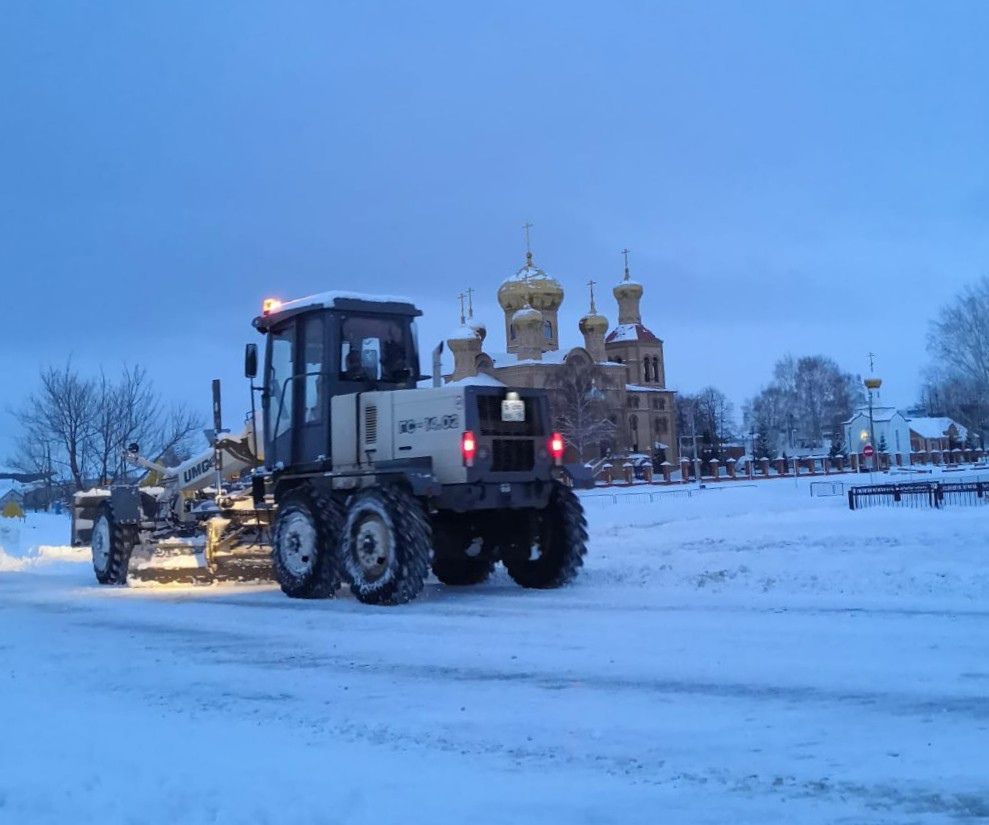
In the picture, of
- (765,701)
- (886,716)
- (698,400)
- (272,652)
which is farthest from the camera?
(698,400)

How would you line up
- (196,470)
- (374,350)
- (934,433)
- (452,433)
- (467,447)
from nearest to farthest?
(467,447) → (452,433) → (374,350) → (196,470) → (934,433)

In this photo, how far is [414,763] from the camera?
19.9 feet

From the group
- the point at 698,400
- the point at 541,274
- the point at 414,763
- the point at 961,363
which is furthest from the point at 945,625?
the point at 698,400

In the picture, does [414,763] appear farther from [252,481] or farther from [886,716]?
[252,481]

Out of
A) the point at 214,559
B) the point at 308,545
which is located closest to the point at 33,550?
the point at 214,559

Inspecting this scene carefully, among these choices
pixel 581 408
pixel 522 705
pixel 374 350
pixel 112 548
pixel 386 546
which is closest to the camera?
pixel 522 705

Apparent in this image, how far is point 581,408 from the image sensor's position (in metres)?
85.9

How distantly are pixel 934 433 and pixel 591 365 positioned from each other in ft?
173

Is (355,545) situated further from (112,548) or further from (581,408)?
(581,408)

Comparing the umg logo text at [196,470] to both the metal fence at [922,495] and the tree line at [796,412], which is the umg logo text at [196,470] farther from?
the tree line at [796,412]

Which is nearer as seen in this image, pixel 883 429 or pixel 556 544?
pixel 556 544

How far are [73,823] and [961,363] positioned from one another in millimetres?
67373

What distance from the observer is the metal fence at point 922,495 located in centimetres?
2816

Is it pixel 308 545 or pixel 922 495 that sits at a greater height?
pixel 308 545
